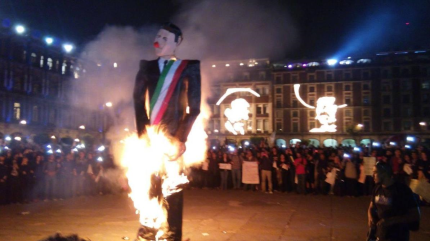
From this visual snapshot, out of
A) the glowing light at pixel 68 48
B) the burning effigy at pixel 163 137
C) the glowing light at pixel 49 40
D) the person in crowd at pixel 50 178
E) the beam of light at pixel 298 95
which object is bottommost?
the person in crowd at pixel 50 178

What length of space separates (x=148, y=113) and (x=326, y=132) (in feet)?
228

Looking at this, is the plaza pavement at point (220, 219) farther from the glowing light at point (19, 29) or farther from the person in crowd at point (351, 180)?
the glowing light at point (19, 29)

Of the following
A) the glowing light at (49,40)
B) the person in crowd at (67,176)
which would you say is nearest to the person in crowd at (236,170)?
the person in crowd at (67,176)

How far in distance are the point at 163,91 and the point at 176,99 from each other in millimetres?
158

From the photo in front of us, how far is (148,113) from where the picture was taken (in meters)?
4.20

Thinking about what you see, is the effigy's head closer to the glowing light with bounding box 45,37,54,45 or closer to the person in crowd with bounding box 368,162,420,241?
the person in crowd with bounding box 368,162,420,241

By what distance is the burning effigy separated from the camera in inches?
160

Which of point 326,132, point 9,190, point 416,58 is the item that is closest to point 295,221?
point 9,190

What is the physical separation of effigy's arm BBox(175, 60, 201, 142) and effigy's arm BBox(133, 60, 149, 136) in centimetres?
41

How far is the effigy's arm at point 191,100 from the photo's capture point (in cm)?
404

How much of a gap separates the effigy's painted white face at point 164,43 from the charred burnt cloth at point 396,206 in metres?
2.71

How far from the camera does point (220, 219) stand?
924 centimetres

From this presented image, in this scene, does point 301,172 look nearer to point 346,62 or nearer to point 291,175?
point 291,175

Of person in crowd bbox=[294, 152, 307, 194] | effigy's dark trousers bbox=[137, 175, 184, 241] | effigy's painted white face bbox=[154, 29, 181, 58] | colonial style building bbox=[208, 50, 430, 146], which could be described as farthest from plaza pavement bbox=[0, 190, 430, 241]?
colonial style building bbox=[208, 50, 430, 146]
